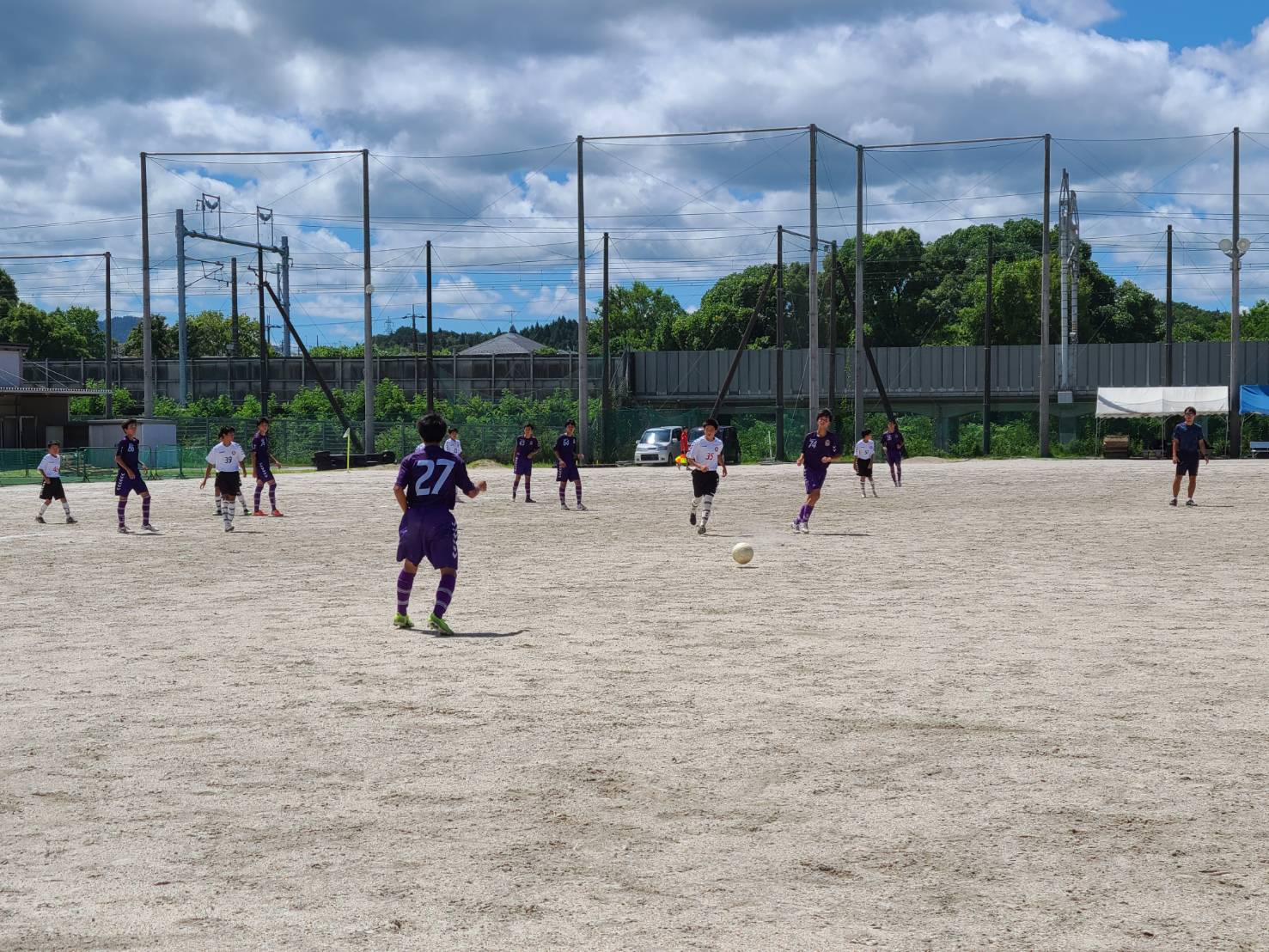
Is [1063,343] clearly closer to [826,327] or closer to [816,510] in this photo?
[826,327]

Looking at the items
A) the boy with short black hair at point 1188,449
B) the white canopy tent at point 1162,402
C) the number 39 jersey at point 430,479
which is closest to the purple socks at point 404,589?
the number 39 jersey at point 430,479

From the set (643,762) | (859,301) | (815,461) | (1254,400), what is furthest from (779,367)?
(643,762)

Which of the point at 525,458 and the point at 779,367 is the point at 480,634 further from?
the point at 779,367

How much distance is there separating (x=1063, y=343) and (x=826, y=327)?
16.4 metres

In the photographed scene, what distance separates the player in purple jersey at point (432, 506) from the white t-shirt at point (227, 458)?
13.1 metres

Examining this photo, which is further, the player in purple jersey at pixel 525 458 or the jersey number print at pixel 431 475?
the player in purple jersey at pixel 525 458

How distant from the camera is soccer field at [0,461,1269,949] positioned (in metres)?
4.91

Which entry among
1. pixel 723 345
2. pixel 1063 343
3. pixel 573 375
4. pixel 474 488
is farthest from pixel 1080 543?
pixel 723 345

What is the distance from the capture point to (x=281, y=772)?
6.84 meters

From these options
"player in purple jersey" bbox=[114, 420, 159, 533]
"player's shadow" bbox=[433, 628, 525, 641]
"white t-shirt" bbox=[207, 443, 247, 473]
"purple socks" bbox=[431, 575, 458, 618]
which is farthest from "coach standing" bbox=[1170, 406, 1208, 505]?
"purple socks" bbox=[431, 575, 458, 618]

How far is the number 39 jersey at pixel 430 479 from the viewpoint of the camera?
37.6ft

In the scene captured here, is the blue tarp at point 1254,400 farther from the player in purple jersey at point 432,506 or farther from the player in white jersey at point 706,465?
the player in purple jersey at point 432,506

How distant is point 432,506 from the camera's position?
1155cm

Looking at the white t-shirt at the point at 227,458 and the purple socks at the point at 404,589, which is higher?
the white t-shirt at the point at 227,458
